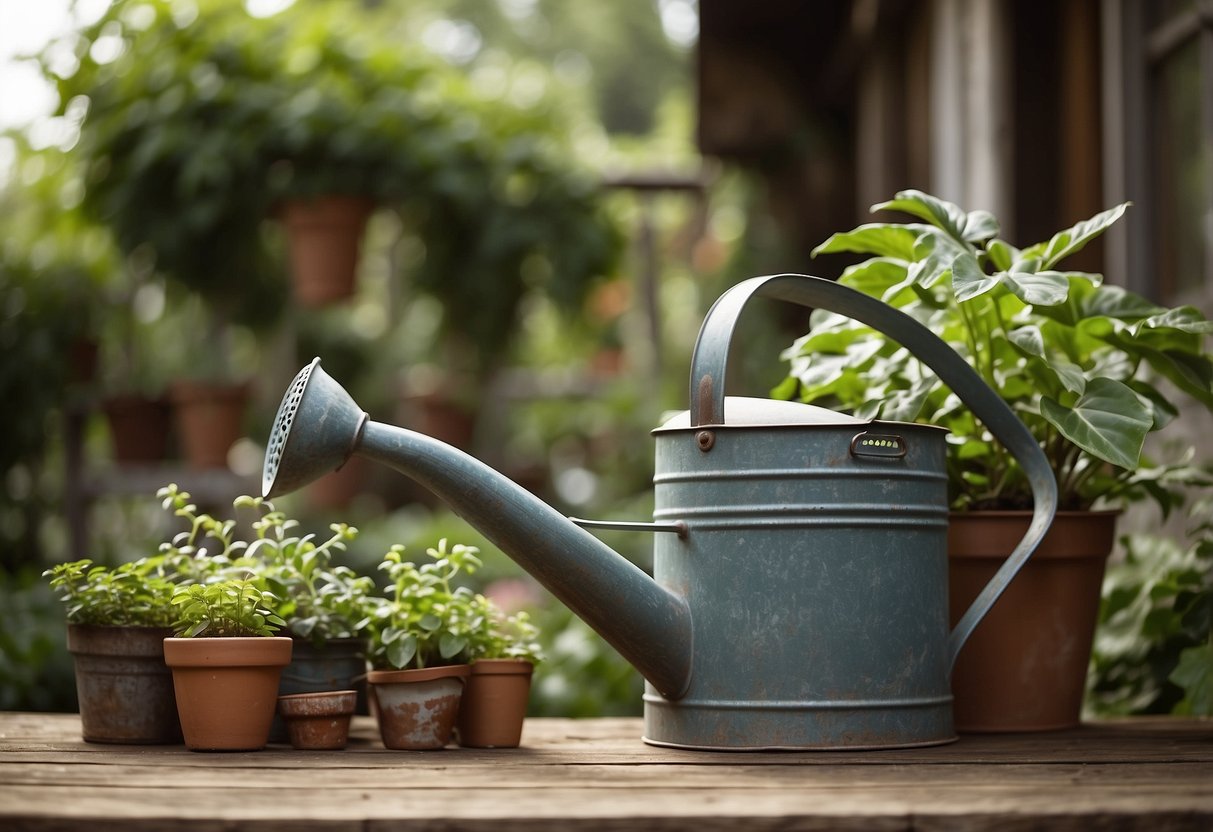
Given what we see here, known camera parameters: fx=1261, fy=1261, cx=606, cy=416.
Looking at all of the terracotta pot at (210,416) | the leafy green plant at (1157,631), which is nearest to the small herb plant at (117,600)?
the leafy green plant at (1157,631)

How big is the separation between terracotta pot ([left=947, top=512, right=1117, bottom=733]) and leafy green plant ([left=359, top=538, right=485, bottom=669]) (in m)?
0.70

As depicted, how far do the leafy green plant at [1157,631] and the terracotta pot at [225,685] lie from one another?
1.28m

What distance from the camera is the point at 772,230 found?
18.2ft

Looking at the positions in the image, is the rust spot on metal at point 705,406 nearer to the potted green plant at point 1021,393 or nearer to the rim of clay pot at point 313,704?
the potted green plant at point 1021,393

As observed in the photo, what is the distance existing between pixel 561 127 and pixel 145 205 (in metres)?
1.61

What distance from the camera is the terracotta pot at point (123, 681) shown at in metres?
1.63

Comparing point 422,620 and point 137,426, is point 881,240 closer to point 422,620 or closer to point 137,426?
point 422,620

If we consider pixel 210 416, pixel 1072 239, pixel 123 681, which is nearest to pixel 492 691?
pixel 123 681

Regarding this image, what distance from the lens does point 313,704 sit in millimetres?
1636

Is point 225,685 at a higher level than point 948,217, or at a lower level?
lower

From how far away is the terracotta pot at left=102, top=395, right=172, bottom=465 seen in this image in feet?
16.8

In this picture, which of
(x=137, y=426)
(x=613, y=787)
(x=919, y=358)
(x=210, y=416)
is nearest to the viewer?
(x=613, y=787)

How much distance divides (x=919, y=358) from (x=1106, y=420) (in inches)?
10.0

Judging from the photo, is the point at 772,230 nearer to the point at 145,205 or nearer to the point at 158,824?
the point at 145,205
